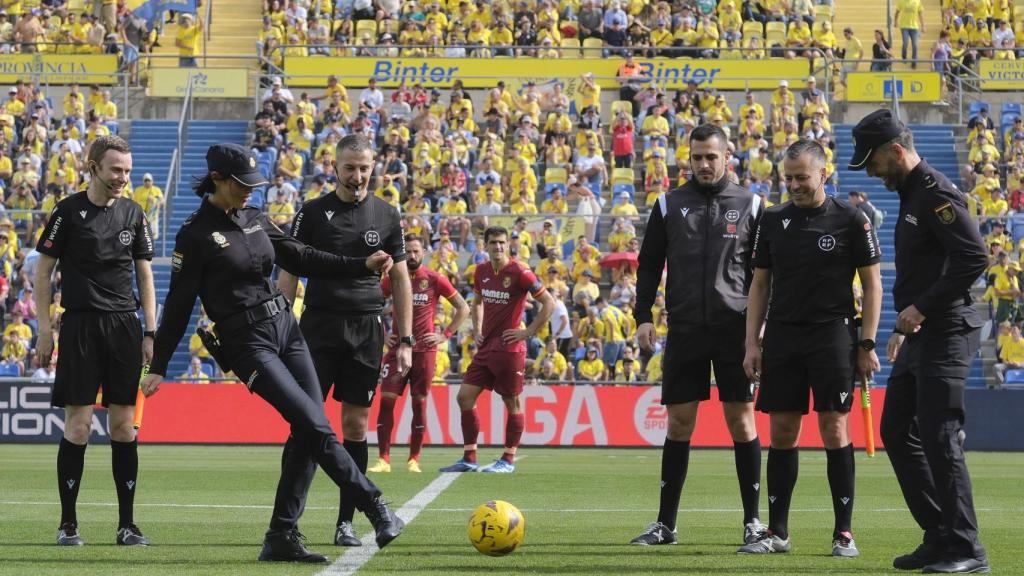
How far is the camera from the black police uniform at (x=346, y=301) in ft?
31.1

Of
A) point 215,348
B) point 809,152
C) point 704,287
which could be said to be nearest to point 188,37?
point 704,287

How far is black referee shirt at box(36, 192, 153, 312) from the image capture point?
959 centimetres

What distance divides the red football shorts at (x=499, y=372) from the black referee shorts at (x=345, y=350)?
23.5ft

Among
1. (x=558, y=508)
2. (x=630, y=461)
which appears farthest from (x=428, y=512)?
(x=630, y=461)

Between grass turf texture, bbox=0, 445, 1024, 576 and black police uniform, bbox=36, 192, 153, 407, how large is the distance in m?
1.00

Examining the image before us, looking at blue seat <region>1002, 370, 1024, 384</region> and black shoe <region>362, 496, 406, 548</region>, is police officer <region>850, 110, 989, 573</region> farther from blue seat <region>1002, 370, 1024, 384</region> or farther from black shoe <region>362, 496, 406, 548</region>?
blue seat <region>1002, 370, 1024, 384</region>

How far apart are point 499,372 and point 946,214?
901cm

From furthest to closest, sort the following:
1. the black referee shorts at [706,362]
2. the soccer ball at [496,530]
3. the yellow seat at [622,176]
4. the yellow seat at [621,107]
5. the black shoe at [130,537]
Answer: the yellow seat at [621,107]
the yellow seat at [622,176]
the black referee shorts at [706,362]
the black shoe at [130,537]
the soccer ball at [496,530]

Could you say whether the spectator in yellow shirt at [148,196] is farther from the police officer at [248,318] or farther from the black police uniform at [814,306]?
the black police uniform at [814,306]

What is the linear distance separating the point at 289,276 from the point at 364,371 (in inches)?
31.4

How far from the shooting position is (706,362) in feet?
32.3

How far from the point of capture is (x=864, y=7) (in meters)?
40.9

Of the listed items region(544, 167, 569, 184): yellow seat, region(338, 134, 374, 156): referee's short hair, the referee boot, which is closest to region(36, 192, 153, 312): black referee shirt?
region(338, 134, 374, 156): referee's short hair

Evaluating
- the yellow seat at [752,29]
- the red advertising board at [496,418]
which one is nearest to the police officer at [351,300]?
the red advertising board at [496,418]
